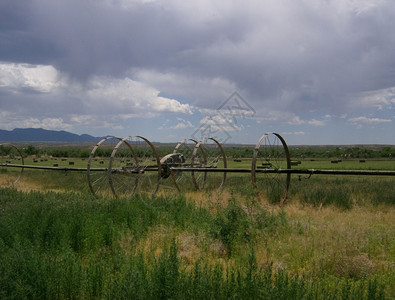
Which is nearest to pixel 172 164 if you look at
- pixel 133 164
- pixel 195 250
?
pixel 133 164

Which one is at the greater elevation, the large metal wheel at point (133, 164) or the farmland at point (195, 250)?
the large metal wheel at point (133, 164)

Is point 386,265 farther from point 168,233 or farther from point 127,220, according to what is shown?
point 127,220

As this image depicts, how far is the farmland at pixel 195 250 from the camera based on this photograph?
15.3 feet

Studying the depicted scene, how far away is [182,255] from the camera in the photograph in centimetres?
653

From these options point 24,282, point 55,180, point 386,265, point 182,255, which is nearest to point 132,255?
point 182,255

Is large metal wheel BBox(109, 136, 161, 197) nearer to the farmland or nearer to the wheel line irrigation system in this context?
the wheel line irrigation system

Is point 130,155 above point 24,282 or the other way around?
above

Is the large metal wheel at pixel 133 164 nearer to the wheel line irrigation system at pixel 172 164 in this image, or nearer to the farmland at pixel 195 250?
the wheel line irrigation system at pixel 172 164

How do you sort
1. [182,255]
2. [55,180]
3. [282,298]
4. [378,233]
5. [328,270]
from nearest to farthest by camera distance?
1. [282,298]
2. [328,270]
3. [182,255]
4. [378,233]
5. [55,180]

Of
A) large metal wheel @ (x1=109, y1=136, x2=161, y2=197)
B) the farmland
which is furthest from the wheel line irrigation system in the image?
the farmland

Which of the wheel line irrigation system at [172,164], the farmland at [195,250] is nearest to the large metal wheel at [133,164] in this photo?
the wheel line irrigation system at [172,164]

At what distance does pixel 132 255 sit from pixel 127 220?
2809 mm

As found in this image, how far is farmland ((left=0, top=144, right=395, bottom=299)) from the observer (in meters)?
4.66

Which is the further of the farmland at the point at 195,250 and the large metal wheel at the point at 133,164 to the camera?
the large metal wheel at the point at 133,164
